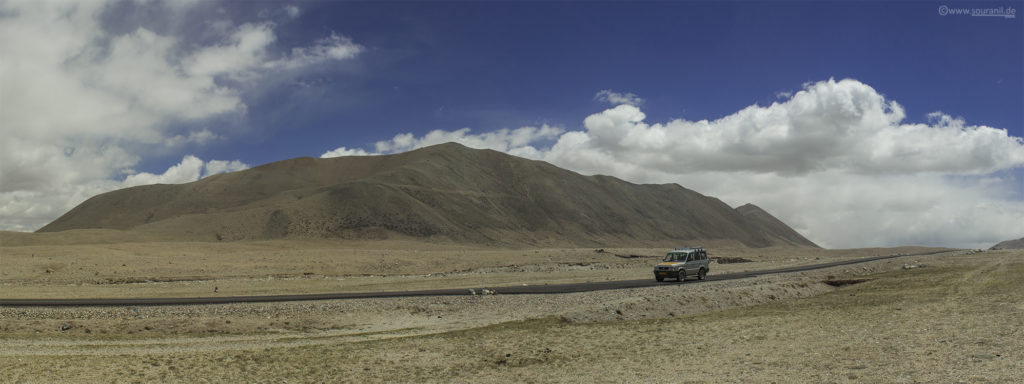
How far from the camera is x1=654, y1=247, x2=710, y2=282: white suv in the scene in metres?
35.7

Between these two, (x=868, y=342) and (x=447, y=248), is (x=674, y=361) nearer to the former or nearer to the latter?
(x=868, y=342)

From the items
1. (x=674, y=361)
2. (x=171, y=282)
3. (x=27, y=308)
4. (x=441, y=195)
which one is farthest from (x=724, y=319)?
(x=441, y=195)

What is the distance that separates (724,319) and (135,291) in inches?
1278

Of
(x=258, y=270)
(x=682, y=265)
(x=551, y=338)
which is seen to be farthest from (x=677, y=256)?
(x=258, y=270)

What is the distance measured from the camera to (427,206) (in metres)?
121

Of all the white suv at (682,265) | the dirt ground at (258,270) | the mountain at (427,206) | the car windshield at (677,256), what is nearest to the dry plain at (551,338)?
the white suv at (682,265)

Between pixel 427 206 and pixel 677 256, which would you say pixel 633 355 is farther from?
pixel 427 206

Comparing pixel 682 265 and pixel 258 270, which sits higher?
pixel 682 265

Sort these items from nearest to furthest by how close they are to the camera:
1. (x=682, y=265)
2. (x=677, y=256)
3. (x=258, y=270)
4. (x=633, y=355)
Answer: (x=633, y=355) < (x=682, y=265) < (x=677, y=256) < (x=258, y=270)

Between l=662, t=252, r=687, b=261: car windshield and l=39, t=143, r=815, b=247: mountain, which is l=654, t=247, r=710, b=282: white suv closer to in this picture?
l=662, t=252, r=687, b=261: car windshield

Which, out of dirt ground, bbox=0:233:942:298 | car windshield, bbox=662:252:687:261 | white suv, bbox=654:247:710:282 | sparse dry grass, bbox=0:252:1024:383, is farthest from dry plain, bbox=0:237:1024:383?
dirt ground, bbox=0:233:942:298

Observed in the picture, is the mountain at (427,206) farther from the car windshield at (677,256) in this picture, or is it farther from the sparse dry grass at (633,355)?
the sparse dry grass at (633,355)

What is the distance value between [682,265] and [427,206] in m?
89.0

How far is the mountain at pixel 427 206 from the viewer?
106m
